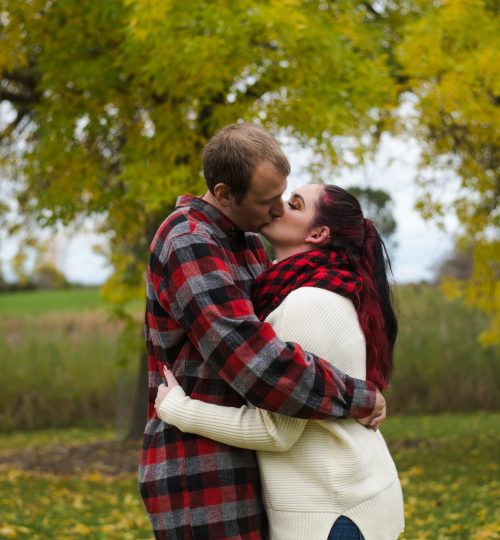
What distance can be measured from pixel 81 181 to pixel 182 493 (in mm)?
5736

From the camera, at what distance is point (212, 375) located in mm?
2064

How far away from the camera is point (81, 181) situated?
24.6 ft

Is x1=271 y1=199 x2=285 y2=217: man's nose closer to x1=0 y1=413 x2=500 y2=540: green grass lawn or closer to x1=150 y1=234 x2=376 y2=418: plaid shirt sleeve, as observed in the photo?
x1=150 y1=234 x2=376 y2=418: plaid shirt sleeve

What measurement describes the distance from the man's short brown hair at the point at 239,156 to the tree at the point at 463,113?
14.9 feet

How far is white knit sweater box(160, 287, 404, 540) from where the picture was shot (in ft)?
6.63

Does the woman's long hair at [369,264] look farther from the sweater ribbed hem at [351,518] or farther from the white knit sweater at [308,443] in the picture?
the sweater ribbed hem at [351,518]

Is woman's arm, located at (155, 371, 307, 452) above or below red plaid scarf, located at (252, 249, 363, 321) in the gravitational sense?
below

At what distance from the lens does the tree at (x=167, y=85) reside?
5930 millimetres

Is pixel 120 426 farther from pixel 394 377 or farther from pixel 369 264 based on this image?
pixel 369 264

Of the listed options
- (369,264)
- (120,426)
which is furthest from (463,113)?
(120,426)

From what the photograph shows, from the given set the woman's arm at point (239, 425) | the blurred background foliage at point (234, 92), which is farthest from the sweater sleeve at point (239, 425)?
the blurred background foliage at point (234, 92)

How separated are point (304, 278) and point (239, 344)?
0.27m

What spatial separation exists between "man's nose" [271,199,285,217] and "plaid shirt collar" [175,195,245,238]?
0.11 m

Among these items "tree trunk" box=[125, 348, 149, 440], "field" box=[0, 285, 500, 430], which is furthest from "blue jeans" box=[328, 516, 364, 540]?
"field" box=[0, 285, 500, 430]
